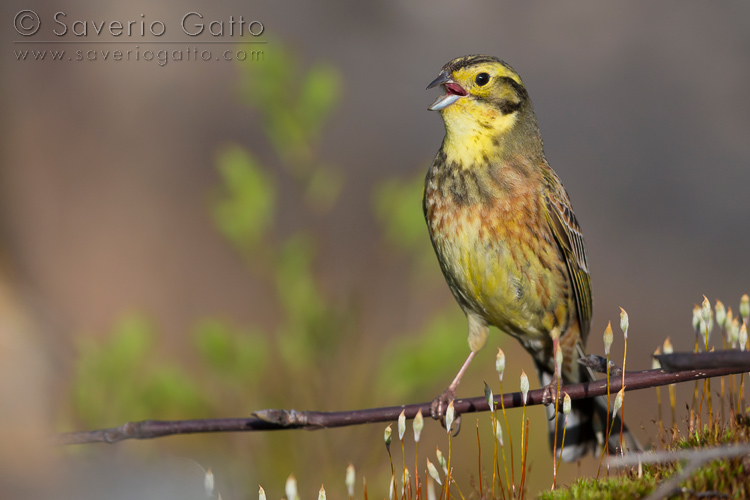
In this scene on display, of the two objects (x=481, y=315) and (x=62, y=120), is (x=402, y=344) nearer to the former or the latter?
(x=481, y=315)

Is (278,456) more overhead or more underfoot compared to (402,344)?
more underfoot

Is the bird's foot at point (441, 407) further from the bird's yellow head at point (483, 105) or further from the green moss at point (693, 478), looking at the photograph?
the bird's yellow head at point (483, 105)

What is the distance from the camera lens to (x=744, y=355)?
1.55 metres

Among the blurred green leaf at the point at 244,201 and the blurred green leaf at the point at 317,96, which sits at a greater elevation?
the blurred green leaf at the point at 317,96

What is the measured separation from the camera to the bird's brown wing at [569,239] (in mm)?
3053

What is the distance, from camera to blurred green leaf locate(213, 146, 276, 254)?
3648 mm

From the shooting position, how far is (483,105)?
2.75m

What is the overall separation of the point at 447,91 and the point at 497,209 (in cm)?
48

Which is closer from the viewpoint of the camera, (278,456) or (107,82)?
(278,456)

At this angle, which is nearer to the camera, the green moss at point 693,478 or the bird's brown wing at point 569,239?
the green moss at point 693,478

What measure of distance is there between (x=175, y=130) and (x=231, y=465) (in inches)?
200

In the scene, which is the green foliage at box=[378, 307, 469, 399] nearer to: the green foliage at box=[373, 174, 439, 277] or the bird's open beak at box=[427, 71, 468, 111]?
the green foliage at box=[373, 174, 439, 277]

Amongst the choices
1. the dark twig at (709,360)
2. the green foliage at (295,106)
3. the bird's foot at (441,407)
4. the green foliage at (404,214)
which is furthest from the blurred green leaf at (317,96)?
the dark twig at (709,360)

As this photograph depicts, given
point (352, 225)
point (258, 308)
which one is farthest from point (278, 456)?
point (352, 225)
